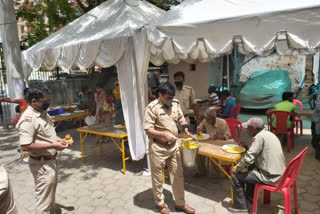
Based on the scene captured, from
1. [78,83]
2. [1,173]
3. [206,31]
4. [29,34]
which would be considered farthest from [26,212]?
[29,34]

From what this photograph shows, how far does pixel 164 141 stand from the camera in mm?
3230

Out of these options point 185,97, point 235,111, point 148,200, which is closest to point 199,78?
point 235,111

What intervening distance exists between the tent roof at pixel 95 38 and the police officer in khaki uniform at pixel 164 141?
5.90 feet

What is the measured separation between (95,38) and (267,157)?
4028mm

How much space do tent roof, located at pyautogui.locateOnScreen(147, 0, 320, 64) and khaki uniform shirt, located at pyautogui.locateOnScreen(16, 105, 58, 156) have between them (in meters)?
2.12

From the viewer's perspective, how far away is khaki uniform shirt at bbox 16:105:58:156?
2.76m

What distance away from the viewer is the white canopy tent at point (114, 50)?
15.2 feet

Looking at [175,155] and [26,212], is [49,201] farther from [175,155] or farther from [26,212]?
[175,155]

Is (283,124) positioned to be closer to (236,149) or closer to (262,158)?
(236,149)

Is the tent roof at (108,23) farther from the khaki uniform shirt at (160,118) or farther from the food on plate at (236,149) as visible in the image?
the food on plate at (236,149)

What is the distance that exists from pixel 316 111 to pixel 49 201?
16.7ft

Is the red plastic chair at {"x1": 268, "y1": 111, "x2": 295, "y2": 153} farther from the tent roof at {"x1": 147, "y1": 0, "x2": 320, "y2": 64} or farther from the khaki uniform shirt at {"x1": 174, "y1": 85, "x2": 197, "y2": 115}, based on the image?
the tent roof at {"x1": 147, "y1": 0, "x2": 320, "y2": 64}

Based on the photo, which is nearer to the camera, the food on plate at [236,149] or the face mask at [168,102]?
the face mask at [168,102]

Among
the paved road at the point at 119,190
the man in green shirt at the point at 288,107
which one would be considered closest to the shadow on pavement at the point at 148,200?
the paved road at the point at 119,190
